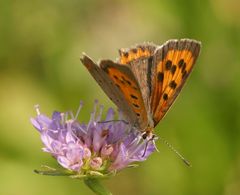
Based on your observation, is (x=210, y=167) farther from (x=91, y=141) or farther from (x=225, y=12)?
(x=91, y=141)

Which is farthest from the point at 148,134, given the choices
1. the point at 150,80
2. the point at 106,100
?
the point at 106,100

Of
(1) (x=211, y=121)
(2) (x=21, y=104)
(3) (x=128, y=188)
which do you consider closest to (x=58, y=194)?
(3) (x=128, y=188)

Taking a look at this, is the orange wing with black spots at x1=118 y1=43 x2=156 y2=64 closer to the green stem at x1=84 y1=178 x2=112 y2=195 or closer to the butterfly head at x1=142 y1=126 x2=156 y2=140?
the butterfly head at x1=142 y1=126 x2=156 y2=140

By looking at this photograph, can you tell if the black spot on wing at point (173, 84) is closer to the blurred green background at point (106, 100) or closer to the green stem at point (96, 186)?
the green stem at point (96, 186)

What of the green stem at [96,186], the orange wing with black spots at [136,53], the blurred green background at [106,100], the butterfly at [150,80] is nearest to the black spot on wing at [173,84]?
the butterfly at [150,80]

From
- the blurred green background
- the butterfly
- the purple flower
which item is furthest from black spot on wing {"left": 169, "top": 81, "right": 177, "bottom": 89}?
the blurred green background

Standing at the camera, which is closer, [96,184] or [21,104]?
[96,184]

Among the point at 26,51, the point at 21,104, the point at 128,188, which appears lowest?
the point at 128,188
